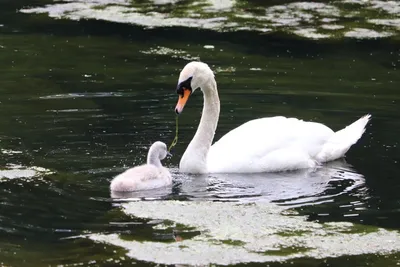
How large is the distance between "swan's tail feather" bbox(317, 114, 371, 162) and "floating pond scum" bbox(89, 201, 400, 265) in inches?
100

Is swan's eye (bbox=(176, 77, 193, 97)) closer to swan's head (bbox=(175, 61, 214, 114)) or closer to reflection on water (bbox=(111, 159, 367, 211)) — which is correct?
swan's head (bbox=(175, 61, 214, 114))

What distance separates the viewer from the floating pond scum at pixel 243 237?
7.36 metres

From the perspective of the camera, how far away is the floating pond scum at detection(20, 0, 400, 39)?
62.6ft

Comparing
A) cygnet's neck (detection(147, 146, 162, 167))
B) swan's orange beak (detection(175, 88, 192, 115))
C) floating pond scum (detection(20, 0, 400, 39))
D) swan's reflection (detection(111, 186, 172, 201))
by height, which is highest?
floating pond scum (detection(20, 0, 400, 39))

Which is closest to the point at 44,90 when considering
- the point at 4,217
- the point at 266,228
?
the point at 4,217

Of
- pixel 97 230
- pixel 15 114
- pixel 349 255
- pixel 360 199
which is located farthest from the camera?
pixel 15 114

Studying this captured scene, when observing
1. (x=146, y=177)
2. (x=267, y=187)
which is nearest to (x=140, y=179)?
(x=146, y=177)

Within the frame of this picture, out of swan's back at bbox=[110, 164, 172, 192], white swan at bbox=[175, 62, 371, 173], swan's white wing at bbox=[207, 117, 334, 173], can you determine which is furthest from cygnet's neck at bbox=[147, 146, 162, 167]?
swan's white wing at bbox=[207, 117, 334, 173]

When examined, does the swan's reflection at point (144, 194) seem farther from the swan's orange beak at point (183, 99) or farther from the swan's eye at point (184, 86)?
the swan's eye at point (184, 86)

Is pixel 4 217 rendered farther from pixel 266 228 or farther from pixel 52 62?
pixel 52 62

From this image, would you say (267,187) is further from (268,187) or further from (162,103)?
(162,103)

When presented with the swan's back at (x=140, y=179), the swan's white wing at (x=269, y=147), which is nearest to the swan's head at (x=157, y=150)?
the swan's back at (x=140, y=179)

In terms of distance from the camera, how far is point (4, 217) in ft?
27.5

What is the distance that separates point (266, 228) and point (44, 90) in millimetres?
7150
